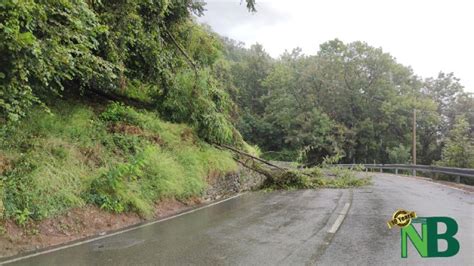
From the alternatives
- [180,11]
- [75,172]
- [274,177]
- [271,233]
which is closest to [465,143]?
[274,177]

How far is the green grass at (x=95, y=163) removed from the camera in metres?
7.07

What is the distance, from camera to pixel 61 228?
6.82 metres

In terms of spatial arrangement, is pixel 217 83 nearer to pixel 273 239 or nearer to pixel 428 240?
pixel 273 239

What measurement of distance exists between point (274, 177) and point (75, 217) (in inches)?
364

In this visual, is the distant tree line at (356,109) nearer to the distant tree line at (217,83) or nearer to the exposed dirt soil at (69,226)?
the distant tree line at (217,83)

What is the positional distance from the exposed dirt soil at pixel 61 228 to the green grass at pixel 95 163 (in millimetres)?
158

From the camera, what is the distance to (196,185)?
36.6 ft

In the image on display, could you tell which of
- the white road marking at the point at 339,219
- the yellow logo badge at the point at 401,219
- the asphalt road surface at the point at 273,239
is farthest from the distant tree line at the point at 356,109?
the yellow logo badge at the point at 401,219

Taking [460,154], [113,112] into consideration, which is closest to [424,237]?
[113,112]

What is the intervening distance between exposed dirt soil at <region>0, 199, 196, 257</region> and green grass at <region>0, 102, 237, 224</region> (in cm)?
16

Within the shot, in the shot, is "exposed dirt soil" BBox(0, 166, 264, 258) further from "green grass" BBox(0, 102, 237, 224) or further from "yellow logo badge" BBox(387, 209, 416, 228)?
"yellow logo badge" BBox(387, 209, 416, 228)

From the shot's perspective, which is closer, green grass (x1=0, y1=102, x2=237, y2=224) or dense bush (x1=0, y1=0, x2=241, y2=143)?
dense bush (x1=0, y1=0, x2=241, y2=143)

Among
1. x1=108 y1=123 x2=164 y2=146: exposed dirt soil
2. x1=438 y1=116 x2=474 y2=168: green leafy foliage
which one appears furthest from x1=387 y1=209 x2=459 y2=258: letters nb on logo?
x1=438 y1=116 x2=474 y2=168: green leafy foliage

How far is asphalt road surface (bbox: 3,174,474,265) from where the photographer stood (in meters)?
5.37
